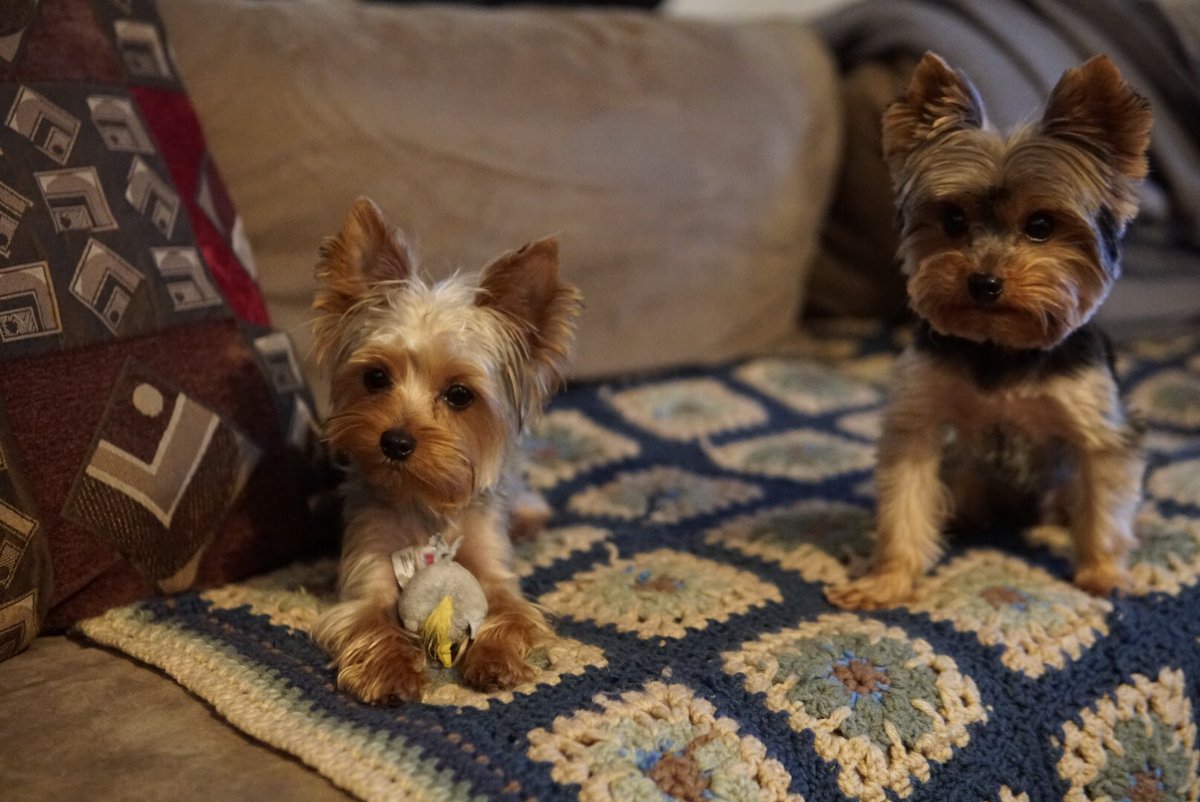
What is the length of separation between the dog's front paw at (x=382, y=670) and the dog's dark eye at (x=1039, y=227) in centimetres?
119

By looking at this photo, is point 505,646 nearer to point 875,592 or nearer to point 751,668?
point 751,668

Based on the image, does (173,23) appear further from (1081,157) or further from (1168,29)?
(1168,29)

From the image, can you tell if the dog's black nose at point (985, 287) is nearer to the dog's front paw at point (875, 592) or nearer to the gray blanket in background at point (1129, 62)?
the dog's front paw at point (875, 592)

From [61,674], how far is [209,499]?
35 cm

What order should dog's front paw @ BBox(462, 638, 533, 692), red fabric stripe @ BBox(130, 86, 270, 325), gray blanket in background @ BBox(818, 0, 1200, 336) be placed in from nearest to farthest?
dog's front paw @ BBox(462, 638, 533, 692) → red fabric stripe @ BBox(130, 86, 270, 325) → gray blanket in background @ BBox(818, 0, 1200, 336)

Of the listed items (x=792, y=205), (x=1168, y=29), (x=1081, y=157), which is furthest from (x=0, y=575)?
(x=1168, y=29)

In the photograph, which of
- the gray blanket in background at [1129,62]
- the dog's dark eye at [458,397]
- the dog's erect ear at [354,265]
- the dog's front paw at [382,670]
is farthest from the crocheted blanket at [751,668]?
the gray blanket in background at [1129,62]

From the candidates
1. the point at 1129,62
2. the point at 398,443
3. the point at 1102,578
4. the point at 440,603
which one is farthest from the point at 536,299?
the point at 1129,62

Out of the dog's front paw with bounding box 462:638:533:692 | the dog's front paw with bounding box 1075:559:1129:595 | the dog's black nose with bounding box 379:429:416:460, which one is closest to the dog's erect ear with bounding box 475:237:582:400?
the dog's black nose with bounding box 379:429:416:460

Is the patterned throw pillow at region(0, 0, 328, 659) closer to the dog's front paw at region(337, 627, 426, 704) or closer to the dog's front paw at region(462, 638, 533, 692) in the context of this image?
the dog's front paw at region(337, 627, 426, 704)

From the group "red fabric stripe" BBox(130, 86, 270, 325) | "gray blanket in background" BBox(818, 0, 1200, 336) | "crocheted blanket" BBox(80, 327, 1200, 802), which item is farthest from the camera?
"gray blanket in background" BBox(818, 0, 1200, 336)

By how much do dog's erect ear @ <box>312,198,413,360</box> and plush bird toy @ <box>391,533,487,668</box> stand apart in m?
0.41

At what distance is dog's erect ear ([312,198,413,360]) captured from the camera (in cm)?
176

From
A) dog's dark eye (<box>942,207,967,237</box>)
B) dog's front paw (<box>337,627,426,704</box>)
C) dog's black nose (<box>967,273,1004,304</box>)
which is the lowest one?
dog's front paw (<box>337,627,426,704</box>)
